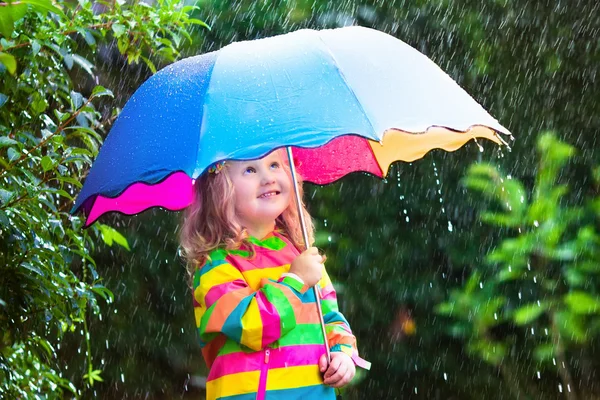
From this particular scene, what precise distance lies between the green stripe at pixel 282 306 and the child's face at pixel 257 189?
254 millimetres

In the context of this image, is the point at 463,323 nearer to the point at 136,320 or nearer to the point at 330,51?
the point at 136,320

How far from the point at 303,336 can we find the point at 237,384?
225mm

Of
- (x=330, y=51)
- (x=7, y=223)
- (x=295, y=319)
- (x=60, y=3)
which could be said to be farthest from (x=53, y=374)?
(x=330, y=51)

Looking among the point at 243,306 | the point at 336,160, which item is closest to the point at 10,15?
the point at 243,306

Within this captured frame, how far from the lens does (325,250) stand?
5.80 metres

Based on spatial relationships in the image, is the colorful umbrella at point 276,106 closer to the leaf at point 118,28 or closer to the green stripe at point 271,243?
the green stripe at point 271,243

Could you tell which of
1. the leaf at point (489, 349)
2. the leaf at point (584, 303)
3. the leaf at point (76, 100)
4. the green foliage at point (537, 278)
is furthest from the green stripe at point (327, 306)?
the leaf at point (489, 349)

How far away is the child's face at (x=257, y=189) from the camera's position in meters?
2.94

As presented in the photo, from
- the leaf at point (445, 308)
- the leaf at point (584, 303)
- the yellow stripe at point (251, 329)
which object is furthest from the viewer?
the leaf at point (445, 308)

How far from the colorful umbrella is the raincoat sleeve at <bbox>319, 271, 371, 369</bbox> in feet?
0.66

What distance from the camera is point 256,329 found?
8.93 feet

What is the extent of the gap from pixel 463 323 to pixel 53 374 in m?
2.20

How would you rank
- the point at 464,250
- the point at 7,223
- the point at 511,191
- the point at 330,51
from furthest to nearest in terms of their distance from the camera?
1. the point at 464,250
2. the point at 511,191
3. the point at 7,223
4. the point at 330,51

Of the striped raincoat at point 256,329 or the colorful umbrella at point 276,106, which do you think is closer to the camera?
the colorful umbrella at point 276,106
